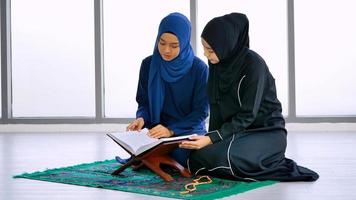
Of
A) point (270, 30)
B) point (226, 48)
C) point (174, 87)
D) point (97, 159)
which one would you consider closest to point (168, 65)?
point (174, 87)

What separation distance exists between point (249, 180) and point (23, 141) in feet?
9.05

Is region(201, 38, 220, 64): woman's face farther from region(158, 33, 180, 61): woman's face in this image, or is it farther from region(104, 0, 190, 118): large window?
region(104, 0, 190, 118): large window

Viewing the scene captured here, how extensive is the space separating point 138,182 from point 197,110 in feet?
1.92

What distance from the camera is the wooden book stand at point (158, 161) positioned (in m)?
3.00

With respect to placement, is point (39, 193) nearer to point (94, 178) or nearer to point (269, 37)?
point (94, 178)

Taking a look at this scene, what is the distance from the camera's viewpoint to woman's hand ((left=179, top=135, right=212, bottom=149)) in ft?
9.55

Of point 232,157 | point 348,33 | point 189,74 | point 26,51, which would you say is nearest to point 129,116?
point 26,51

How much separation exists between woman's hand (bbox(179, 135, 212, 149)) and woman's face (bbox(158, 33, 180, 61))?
523mm

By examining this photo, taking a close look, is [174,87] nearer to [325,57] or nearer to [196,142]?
[196,142]

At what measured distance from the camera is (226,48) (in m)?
2.96

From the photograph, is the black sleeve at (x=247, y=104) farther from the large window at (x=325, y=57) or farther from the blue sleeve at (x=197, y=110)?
the large window at (x=325, y=57)

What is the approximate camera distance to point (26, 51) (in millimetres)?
6465

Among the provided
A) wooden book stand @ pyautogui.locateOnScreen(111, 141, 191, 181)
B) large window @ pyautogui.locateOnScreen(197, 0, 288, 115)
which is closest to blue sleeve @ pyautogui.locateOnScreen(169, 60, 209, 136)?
wooden book stand @ pyautogui.locateOnScreen(111, 141, 191, 181)

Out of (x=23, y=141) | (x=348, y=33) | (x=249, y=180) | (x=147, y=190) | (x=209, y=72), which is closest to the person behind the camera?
(x=147, y=190)
